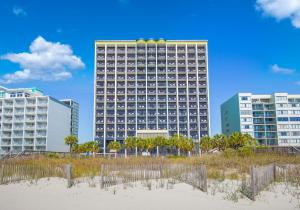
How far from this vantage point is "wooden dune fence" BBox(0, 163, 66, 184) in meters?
20.5

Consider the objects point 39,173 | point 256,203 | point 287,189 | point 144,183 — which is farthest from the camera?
point 39,173

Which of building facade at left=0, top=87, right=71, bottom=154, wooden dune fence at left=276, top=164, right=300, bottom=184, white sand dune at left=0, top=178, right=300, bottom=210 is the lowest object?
white sand dune at left=0, top=178, right=300, bottom=210

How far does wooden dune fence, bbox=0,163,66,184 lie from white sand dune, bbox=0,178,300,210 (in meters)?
1.97

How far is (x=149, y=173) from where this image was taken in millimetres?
19391

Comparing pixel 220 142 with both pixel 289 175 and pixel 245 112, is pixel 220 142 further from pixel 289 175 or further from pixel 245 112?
pixel 289 175

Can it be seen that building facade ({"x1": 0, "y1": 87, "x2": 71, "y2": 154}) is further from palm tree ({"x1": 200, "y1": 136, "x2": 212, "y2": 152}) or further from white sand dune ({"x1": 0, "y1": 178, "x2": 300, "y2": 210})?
white sand dune ({"x1": 0, "y1": 178, "x2": 300, "y2": 210})

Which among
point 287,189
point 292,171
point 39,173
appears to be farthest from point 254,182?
point 39,173

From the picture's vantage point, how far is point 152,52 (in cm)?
11856

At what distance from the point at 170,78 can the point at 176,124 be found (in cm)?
1720

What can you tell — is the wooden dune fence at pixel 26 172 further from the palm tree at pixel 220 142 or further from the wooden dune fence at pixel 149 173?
the palm tree at pixel 220 142

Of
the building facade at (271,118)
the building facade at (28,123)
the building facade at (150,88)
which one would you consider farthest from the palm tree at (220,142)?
the building facade at (28,123)

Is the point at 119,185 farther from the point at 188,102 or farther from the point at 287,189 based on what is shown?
the point at 188,102

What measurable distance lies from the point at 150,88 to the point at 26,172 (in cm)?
9584

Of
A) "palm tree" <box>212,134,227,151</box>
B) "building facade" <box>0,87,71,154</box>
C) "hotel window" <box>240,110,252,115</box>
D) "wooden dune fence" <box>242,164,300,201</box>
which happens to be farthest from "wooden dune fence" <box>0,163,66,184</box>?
"hotel window" <box>240,110,252,115</box>
